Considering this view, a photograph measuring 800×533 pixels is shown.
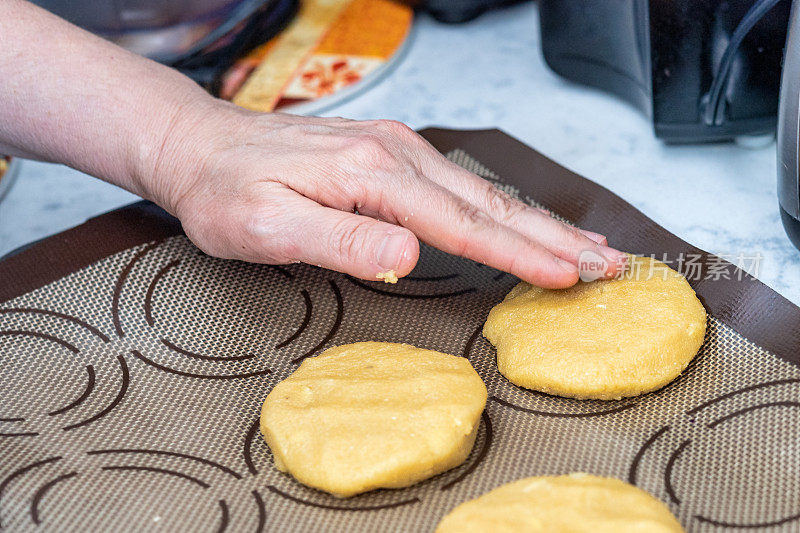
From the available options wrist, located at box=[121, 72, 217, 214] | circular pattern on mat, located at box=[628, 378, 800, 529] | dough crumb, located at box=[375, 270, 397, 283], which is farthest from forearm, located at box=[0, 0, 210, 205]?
circular pattern on mat, located at box=[628, 378, 800, 529]

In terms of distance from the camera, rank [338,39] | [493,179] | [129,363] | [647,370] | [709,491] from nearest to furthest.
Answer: [709,491] → [647,370] → [129,363] → [493,179] → [338,39]

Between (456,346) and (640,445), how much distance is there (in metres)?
0.28

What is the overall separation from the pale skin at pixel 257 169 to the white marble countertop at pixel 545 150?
0.89 feet

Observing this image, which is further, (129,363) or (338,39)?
(338,39)

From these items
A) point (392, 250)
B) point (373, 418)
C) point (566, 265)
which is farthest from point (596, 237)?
point (373, 418)

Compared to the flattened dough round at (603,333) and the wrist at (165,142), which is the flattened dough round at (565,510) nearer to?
the flattened dough round at (603,333)

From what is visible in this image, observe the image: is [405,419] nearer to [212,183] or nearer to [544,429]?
[544,429]

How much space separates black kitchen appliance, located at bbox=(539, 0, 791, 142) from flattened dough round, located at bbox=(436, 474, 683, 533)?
73 centimetres

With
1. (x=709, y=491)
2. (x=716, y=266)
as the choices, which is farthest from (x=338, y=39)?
(x=709, y=491)

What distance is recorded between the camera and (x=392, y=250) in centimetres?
94

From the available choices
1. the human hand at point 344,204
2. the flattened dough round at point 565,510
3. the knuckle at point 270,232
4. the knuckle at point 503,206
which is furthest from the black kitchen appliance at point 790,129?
the knuckle at point 270,232

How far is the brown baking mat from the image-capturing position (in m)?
0.82

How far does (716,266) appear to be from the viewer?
1.04 metres

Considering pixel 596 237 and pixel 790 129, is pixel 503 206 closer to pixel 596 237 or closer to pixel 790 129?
pixel 596 237
